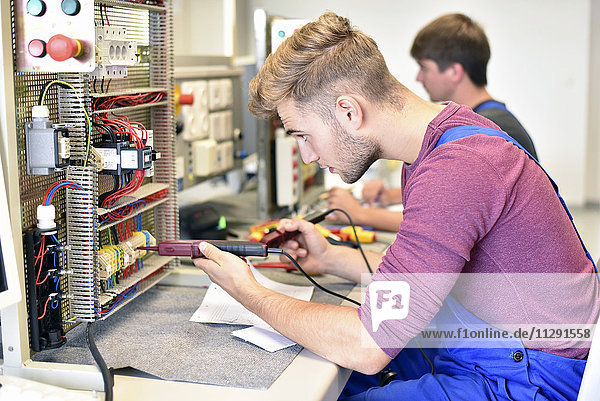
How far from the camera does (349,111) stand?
1364 millimetres

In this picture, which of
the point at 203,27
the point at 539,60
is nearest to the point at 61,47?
the point at 203,27

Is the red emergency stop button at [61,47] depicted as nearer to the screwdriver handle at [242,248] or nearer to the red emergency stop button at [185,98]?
the screwdriver handle at [242,248]

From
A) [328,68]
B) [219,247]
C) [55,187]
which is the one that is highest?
[328,68]

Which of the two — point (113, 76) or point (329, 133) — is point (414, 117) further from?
point (113, 76)

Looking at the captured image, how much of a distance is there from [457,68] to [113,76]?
166 cm

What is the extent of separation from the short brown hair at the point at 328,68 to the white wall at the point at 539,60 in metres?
4.32

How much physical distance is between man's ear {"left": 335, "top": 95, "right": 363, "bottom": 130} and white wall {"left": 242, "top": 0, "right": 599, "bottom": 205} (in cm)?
435

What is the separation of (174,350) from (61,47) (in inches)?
23.7

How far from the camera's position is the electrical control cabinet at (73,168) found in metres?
1.17

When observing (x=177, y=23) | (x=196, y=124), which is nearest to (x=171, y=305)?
(x=196, y=124)

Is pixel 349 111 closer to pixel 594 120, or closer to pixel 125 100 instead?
pixel 125 100

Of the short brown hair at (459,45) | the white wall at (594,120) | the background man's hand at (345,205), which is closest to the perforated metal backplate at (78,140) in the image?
the background man's hand at (345,205)

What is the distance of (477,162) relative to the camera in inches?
46.8

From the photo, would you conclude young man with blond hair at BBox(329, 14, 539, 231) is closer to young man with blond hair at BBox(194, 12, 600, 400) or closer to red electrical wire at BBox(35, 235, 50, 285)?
young man with blond hair at BBox(194, 12, 600, 400)
